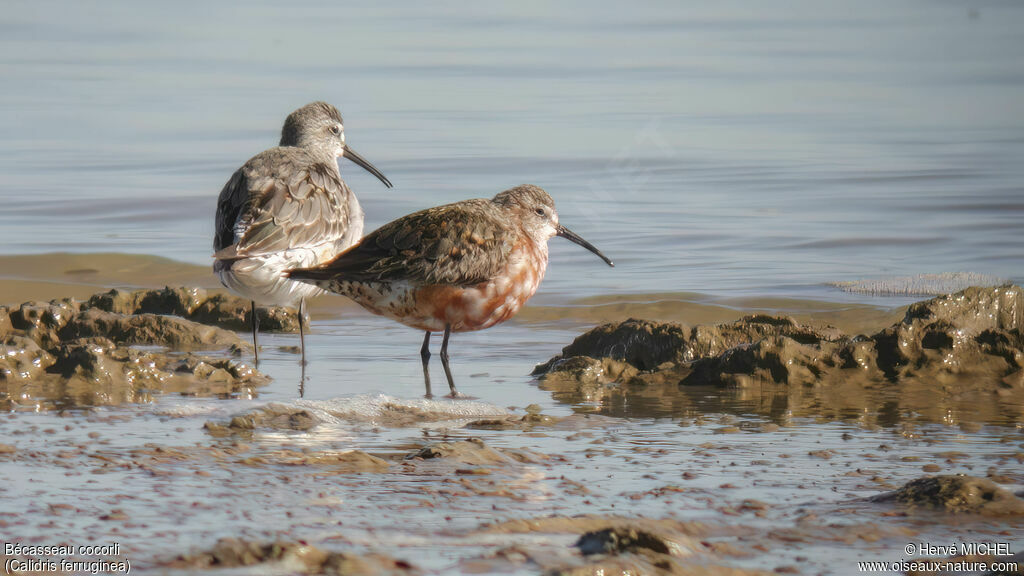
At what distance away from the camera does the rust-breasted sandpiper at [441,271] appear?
7.91 metres

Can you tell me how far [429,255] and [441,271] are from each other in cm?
12

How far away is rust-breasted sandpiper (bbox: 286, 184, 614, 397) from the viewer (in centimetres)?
791

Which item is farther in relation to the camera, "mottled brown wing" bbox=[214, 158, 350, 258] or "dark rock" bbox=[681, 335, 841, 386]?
"mottled brown wing" bbox=[214, 158, 350, 258]

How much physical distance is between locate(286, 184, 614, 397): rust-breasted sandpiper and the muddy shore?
2.07ft

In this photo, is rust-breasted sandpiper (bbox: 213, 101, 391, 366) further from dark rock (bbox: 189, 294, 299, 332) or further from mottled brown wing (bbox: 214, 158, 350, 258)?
dark rock (bbox: 189, 294, 299, 332)

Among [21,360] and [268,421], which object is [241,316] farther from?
[268,421]

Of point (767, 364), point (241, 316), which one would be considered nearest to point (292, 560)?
point (767, 364)

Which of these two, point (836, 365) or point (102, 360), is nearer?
point (102, 360)

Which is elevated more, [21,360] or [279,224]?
[279,224]

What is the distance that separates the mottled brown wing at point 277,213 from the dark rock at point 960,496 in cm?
474

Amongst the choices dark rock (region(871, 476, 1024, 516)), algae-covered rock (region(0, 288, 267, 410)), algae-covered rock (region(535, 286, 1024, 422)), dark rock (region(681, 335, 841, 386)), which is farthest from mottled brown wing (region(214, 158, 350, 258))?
dark rock (region(871, 476, 1024, 516))

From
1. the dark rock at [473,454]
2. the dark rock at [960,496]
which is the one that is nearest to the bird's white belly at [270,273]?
the dark rock at [473,454]

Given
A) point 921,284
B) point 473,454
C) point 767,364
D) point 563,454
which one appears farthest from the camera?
point 921,284

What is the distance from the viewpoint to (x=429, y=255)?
791 cm
